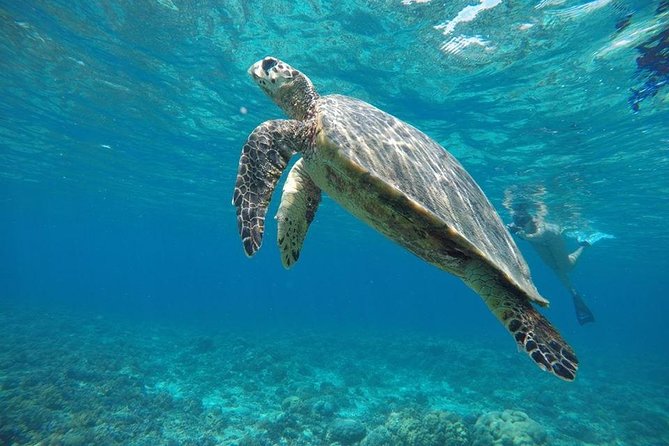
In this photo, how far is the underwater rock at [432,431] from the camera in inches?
324

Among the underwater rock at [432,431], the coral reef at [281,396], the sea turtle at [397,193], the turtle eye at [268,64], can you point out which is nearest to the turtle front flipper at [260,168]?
the sea turtle at [397,193]

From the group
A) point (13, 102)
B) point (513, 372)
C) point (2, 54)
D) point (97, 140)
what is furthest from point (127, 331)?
point (513, 372)

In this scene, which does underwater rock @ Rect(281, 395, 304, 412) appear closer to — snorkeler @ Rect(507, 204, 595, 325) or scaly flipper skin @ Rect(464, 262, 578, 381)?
scaly flipper skin @ Rect(464, 262, 578, 381)

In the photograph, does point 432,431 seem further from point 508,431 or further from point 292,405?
point 292,405

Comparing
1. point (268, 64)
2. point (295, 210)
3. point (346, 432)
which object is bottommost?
point (346, 432)

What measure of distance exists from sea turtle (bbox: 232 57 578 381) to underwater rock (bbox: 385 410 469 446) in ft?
19.0

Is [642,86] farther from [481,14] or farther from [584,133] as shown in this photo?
[481,14]

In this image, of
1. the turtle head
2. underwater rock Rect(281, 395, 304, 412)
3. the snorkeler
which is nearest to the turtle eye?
the turtle head

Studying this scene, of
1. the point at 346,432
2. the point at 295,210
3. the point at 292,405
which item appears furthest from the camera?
the point at 292,405

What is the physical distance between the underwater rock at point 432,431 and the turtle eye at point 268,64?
8.58 m

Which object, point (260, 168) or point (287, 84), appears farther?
point (287, 84)

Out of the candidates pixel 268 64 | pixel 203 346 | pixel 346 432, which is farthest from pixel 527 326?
pixel 203 346

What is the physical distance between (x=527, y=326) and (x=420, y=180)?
1.87m

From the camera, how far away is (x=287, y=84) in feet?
16.8
